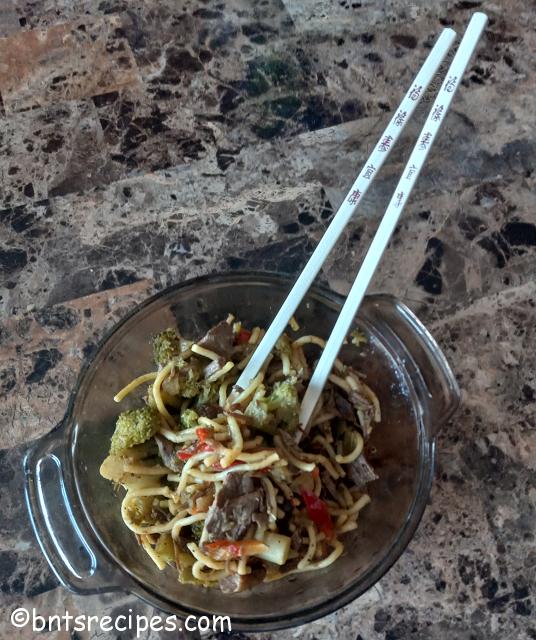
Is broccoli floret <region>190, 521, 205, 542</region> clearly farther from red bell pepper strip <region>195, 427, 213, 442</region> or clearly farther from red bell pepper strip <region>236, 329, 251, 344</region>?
red bell pepper strip <region>236, 329, 251, 344</region>

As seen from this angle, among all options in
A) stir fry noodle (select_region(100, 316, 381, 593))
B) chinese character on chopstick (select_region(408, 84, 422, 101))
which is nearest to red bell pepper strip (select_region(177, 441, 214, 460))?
stir fry noodle (select_region(100, 316, 381, 593))

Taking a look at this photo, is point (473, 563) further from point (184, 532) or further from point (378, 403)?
point (184, 532)

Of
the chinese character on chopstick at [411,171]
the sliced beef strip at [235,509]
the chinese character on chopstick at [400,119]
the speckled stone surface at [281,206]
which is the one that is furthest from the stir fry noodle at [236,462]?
the chinese character on chopstick at [400,119]

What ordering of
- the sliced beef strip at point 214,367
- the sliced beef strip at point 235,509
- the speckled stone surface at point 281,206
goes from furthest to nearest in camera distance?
the speckled stone surface at point 281,206 → the sliced beef strip at point 214,367 → the sliced beef strip at point 235,509

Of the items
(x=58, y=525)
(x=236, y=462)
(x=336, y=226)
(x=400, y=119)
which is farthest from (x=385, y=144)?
(x=58, y=525)

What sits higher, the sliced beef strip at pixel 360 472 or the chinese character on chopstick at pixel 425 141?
the chinese character on chopstick at pixel 425 141

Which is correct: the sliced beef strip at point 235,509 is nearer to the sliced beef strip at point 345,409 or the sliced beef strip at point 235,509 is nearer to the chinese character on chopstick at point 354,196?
the sliced beef strip at point 345,409

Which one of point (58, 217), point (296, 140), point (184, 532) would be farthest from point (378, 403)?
point (58, 217)
